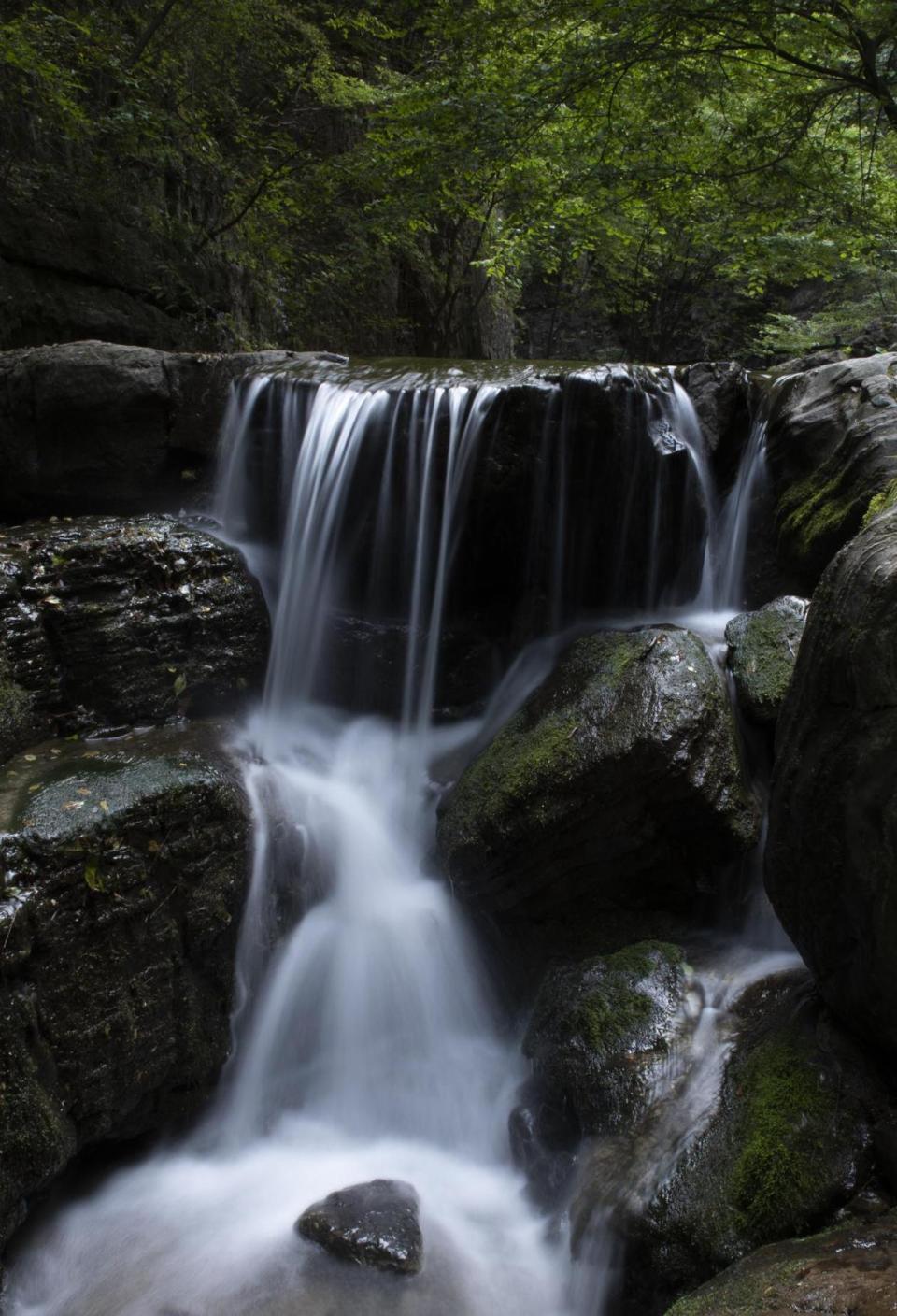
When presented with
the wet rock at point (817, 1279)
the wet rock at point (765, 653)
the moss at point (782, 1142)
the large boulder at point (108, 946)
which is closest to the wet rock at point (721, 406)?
the wet rock at point (765, 653)

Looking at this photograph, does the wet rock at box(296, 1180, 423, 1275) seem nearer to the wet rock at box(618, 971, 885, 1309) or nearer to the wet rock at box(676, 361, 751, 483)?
the wet rock at box(618, 971, 885, 1309)

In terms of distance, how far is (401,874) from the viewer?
5551mm

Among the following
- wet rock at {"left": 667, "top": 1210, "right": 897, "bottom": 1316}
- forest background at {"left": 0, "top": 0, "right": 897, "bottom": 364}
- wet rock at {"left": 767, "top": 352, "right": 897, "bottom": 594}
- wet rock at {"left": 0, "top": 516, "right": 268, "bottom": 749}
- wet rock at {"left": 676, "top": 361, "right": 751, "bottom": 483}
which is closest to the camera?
wet rock at {"left": 667, "top": 1210, "right": 897, "bottom": 1316}

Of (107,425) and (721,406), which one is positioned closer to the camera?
(721,406)

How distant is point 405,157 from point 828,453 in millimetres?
5386

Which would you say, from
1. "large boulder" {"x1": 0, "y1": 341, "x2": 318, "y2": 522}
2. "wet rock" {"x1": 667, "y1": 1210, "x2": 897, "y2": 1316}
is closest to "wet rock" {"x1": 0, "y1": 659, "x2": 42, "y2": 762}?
"large boulder" {"x1": 0, "y1": 341, "x2": 318, "y2": 522}

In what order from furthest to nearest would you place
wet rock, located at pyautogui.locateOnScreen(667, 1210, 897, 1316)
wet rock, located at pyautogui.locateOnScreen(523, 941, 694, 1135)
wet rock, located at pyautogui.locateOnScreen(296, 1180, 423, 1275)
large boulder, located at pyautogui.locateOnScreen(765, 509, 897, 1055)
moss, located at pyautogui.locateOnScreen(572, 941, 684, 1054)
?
moss, located at pyautogui.locateOnScreen(572, 941, 684, 1054) < wet rock, located at pyautogui.locateOnScreen(523, 941, 694, 1135) < wet rock, located at pyautogui.locateOnScreen(296, 1180, 423, 1275) < large boulder, located at pyautogui.locateOnScreen(765, 509, 897, 1055) < wet rock, located at pyautogui.locateOnScreen(667, 1210, 897, 1316)

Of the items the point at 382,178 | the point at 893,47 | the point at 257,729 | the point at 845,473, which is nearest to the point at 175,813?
the point at 257,729

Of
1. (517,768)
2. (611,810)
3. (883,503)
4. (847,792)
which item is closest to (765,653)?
(883,503)

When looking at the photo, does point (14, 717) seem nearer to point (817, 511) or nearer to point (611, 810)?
point (611, 810)

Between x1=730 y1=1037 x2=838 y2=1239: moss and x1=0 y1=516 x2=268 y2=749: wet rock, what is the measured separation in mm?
4194

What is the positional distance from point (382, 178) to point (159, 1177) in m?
9.75

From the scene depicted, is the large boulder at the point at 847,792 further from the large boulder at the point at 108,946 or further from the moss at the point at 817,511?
the large boulder at the point at 108,946

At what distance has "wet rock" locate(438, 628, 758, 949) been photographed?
4828mm
